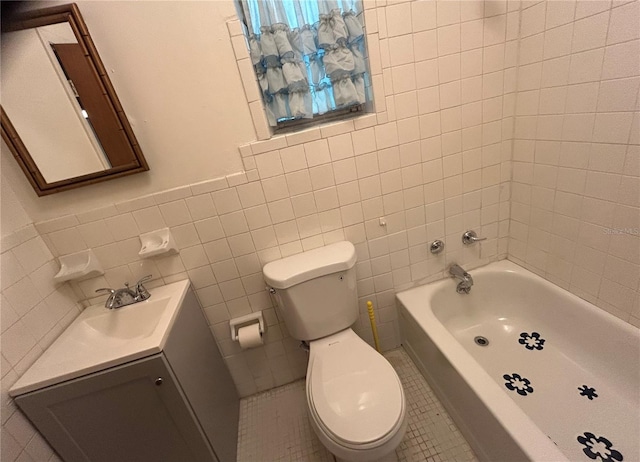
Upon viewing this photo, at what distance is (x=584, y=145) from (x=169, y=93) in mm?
1656

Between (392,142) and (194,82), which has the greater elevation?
(194,82)

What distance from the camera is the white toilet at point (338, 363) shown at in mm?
946

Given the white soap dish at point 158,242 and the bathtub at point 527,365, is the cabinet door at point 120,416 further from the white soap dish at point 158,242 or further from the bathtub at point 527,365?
the bathtub at point 527,365

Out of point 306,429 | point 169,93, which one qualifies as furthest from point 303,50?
point 306,429

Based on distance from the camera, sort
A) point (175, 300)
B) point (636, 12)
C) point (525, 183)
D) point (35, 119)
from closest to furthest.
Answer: point (636, 12) → point (35, 119) → point (175, 300) → point (525, 183)

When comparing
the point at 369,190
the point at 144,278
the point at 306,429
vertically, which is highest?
the point at 369,190

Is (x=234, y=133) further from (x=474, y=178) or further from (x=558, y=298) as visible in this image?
(x=558, y=298)

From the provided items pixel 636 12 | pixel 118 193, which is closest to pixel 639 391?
pixel 636 12

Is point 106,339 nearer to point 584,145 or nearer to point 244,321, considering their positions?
point 244,321

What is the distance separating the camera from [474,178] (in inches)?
59.0

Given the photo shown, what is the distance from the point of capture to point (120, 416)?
985 mm

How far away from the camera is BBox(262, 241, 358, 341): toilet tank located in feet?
4.15

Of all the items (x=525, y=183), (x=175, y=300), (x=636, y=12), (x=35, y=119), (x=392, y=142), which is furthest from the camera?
(x=525, y=183)

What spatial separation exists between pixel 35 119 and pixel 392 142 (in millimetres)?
1411
